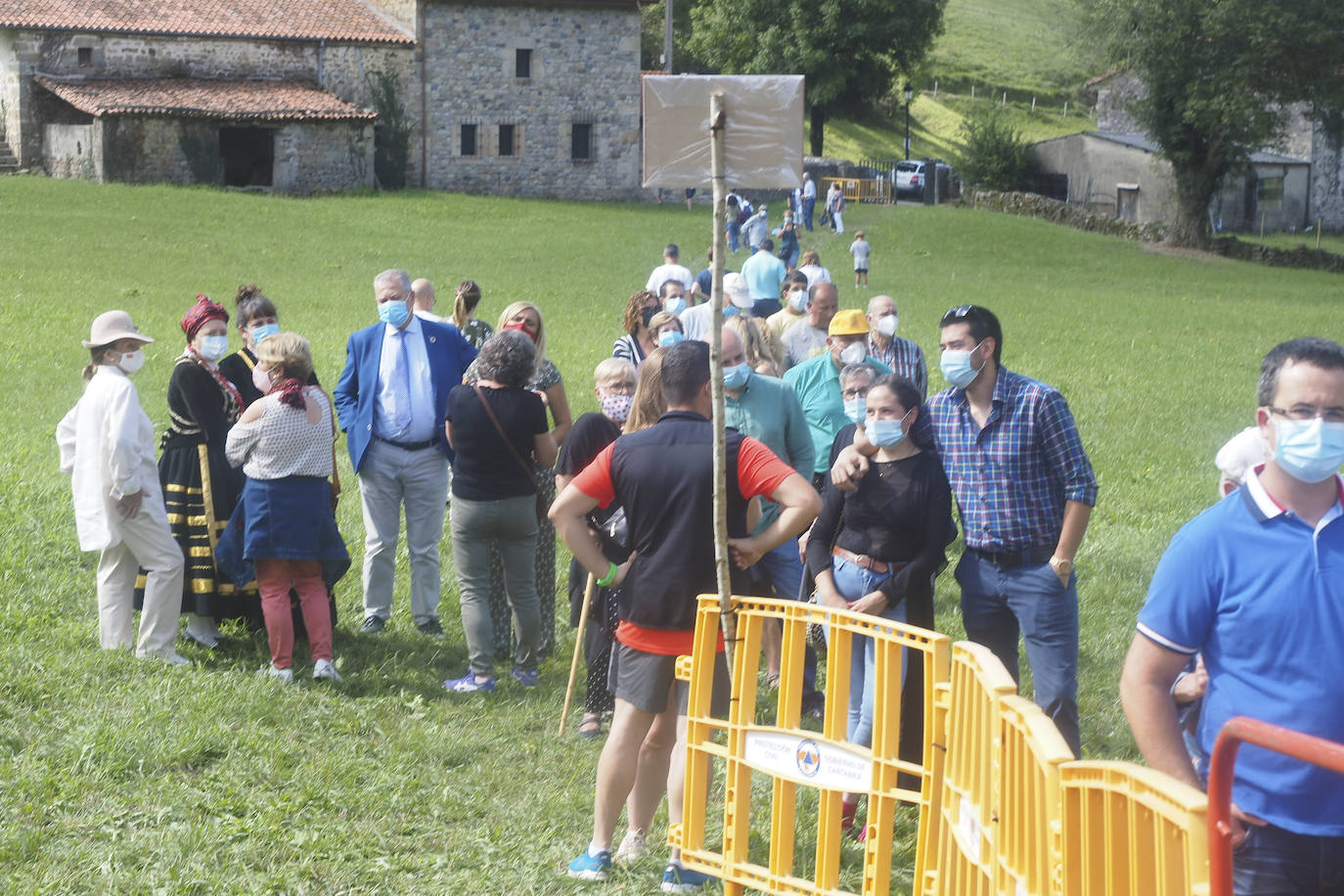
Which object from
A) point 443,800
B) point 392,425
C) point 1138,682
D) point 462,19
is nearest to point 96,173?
point 462,19

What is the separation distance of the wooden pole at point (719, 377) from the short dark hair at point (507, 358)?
2.55 meters

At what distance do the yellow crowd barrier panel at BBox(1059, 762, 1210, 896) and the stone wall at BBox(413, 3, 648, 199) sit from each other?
166ft

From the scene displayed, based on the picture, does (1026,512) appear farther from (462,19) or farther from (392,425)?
(462,19)

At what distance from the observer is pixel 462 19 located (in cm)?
5194

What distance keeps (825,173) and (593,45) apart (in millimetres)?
10193

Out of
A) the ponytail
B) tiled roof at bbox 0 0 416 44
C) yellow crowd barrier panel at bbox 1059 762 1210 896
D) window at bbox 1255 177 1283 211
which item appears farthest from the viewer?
window at bbox 1255 177 1283 211

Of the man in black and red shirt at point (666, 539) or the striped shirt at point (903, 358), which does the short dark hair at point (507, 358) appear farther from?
the striped shirt at point (903, 358)

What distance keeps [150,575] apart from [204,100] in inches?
1666

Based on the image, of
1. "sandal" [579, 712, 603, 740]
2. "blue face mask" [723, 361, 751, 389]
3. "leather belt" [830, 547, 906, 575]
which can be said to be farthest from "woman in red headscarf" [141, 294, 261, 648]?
"leather belt" [830, 547, 906, 575]

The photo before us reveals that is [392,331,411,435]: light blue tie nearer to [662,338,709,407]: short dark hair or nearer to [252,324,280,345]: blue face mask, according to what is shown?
[252,324,280,345]: blue face mask

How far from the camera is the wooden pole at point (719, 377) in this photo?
4.60m

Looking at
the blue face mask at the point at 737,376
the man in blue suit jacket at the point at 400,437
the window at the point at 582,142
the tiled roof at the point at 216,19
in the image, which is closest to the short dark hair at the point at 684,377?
the blue face mask at the point at 737,376

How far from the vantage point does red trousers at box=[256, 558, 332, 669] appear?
23.9ft

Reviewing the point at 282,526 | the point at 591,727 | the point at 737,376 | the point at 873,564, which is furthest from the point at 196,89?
the point at 873,564
